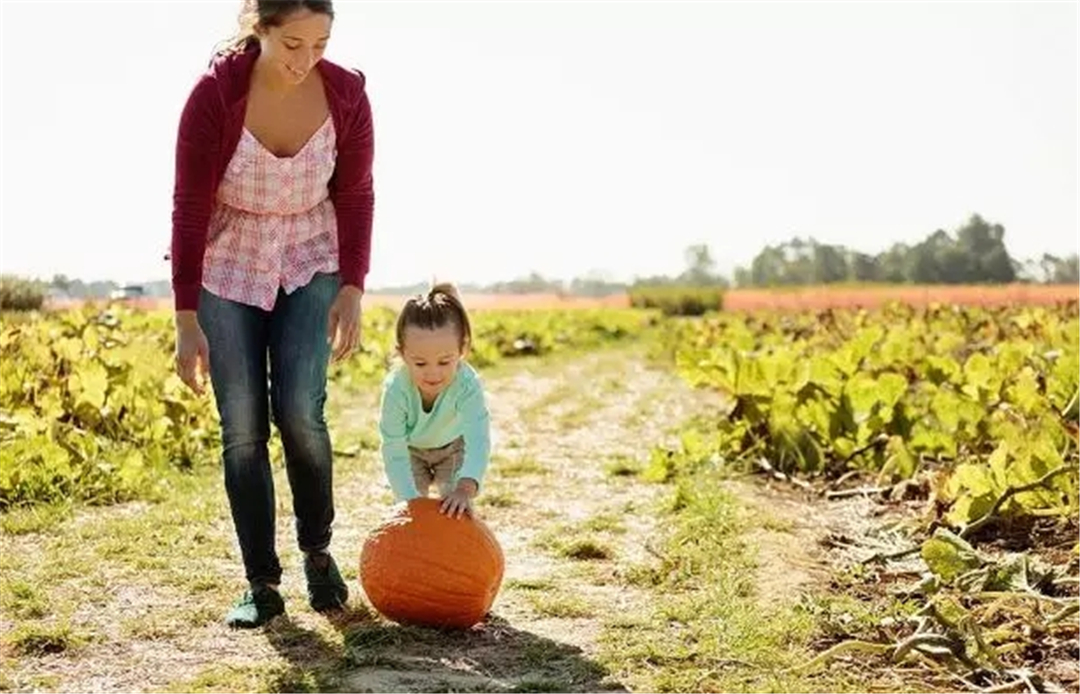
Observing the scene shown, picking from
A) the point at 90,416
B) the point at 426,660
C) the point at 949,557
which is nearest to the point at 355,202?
the point at 426,660

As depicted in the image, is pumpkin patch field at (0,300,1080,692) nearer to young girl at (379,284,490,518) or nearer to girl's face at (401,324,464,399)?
young girl at (379,284,490,518)

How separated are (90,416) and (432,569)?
345 cm

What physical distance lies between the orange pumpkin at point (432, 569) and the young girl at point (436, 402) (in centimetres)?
6

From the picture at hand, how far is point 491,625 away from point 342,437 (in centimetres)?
400

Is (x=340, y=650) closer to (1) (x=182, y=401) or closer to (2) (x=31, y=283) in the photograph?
(1) (x=182, y=401)

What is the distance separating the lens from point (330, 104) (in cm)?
388

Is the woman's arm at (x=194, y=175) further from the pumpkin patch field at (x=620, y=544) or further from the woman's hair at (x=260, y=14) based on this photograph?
the pumpkin patch field at (x=620, y=544)

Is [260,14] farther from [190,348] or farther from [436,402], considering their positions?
[436,402]

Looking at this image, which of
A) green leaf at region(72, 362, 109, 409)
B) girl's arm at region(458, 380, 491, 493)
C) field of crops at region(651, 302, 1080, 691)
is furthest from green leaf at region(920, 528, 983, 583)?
green leaf at region(72, 362, 109, 409)

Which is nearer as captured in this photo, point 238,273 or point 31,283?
point 238,273

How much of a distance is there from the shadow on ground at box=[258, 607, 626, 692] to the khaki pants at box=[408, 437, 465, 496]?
45 centimetres

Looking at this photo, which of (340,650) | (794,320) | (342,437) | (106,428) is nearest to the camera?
(340,650)

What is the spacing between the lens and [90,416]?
675cm

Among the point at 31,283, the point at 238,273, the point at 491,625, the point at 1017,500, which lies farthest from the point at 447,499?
the point at 31,283
